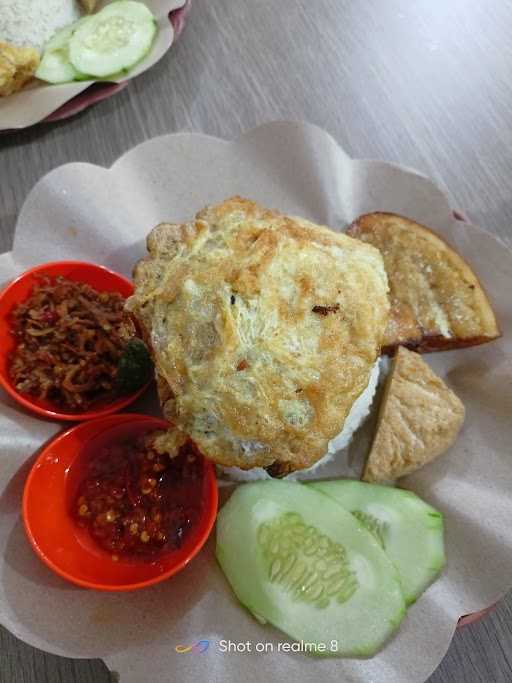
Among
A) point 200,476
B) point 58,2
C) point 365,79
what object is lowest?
point 200,476

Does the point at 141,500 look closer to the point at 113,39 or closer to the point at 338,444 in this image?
the point at 338,444

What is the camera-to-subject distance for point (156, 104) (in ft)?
11.5

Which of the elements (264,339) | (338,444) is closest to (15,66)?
(264,339)

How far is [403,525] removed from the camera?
219 cm

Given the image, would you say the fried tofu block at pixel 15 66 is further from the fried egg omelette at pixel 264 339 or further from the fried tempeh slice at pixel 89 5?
the fried egg omelette at pixel 264 339

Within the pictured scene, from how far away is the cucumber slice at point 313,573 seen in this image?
1.99 meters

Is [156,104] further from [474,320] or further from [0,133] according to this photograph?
[474,320]

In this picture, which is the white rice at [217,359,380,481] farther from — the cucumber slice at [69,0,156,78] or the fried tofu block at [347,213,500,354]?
the cucumber slice at [69,0,156,78]

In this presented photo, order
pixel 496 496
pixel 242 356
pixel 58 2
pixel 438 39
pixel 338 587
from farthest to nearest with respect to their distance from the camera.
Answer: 1. pixel 438 39
2. pixel 58 2
3. pixel 496 496
4. pixel 338 587
5. pixel 242 356

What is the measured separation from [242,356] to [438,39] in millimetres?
3164

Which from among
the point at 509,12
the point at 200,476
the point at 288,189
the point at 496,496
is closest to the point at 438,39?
the point at 509,12

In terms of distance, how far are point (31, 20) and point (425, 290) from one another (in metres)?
2.89

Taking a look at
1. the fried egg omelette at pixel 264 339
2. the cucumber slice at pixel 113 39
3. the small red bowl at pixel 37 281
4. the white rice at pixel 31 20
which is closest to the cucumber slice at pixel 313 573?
the fried egg omelette at pixel 264 339

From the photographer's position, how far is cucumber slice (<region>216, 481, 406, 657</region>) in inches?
78.2
